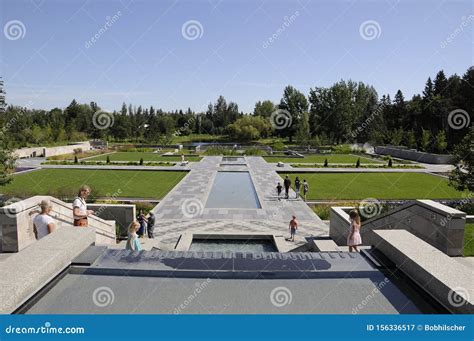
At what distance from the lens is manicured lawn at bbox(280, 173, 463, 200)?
2216 centimetres

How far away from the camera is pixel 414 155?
43.8m

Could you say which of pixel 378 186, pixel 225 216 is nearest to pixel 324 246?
pixel 225 216

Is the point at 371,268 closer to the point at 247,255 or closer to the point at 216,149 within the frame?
the point at 247,255

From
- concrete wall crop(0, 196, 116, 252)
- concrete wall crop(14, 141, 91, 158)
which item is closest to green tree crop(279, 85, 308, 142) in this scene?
concrete wall crop(14, 141, 91, 158)

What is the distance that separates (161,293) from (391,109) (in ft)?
245

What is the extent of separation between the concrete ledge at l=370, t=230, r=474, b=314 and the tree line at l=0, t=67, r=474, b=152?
4407cm

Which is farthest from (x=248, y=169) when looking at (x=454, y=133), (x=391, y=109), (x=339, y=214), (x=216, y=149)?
(x=391, y=109)

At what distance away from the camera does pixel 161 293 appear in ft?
16.7

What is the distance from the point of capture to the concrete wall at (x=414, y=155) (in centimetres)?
3969

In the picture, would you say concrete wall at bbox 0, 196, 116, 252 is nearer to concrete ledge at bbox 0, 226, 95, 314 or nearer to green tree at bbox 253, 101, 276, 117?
concrete ledge at bbox 0, 226, 95, 314
